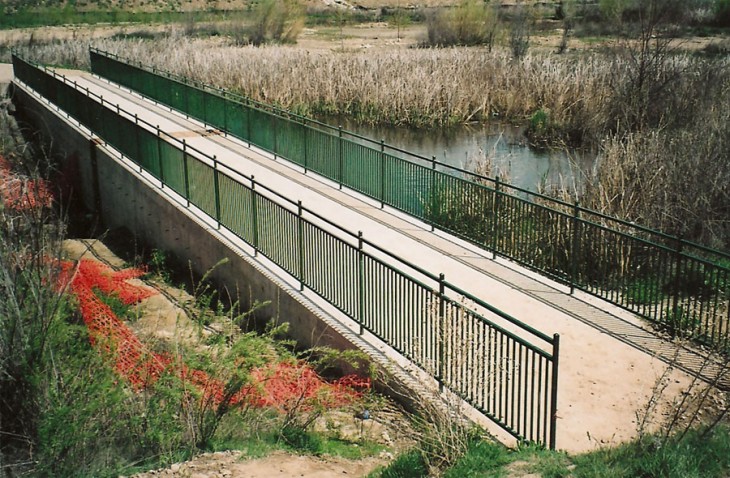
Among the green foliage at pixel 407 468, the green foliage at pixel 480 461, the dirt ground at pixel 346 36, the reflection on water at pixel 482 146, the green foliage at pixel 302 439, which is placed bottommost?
the reflection on water at pixel 482 146

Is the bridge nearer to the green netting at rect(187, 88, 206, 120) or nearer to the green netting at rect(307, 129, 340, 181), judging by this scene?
the green netting at rect(307, 129, 340, 181)

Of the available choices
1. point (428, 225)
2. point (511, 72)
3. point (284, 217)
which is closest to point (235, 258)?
point (284, 217)

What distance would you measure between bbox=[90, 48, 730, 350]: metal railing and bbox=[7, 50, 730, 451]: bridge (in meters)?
0.04

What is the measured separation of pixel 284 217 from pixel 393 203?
4.14 metres

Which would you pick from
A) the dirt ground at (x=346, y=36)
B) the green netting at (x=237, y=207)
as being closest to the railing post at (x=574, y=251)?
the green netting at (x=237, y=207)

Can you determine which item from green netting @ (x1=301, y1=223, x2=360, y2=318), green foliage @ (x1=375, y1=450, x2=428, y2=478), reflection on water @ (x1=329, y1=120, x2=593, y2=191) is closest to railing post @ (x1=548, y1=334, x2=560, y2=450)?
green foliage @ (x1=375, y1=450, x2=428, y2=478)

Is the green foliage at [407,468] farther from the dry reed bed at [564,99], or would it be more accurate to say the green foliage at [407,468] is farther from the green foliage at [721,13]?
the green foliage at [721,13]

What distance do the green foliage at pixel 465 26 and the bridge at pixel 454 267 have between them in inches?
1279

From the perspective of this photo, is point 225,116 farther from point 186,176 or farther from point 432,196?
point 432,196

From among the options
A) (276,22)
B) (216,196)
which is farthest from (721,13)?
(216,196)

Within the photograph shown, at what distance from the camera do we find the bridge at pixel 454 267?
9.04m

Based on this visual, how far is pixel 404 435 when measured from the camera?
30.9ft

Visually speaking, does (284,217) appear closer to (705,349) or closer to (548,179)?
(705,349)

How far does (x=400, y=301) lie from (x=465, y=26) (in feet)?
149
